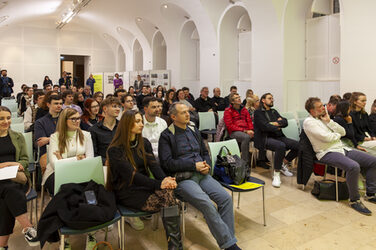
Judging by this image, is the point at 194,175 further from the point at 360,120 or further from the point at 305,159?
the point at 360,120

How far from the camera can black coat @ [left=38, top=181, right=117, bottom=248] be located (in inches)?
92.3

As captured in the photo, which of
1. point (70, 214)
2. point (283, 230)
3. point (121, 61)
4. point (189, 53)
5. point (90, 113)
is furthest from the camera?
point (121, 61)

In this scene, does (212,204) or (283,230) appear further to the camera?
(283,230)

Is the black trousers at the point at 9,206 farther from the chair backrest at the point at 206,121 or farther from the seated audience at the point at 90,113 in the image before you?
the chair backrest at the point at 206,121

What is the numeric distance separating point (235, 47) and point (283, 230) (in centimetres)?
852

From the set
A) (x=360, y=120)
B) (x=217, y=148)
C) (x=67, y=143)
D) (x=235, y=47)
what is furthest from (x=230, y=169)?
(x=235, y=47)

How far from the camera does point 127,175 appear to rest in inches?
108

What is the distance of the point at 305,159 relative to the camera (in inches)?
169

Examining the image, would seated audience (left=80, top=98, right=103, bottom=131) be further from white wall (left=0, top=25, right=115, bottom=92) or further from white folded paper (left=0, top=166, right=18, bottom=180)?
white wall (left=0, top=25, right=115, bottom=92)

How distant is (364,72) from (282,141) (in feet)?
9.57

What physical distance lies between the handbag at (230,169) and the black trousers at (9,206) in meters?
1.89

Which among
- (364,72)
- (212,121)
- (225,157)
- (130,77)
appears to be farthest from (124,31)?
(225,157)

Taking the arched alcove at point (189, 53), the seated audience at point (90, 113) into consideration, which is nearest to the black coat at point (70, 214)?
the seated audience at point (90, 113)

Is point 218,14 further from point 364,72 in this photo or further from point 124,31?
point 124,31
